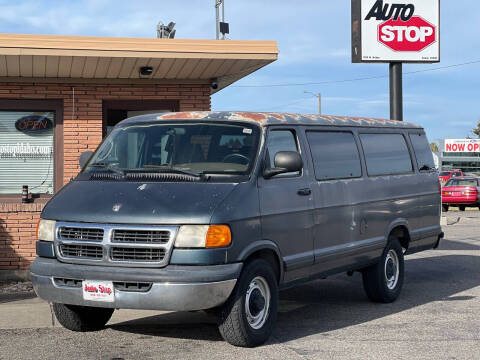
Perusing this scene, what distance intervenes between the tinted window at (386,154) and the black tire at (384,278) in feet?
2.89

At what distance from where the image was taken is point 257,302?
279 inches

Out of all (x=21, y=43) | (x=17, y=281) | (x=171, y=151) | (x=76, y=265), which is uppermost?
(x=21, y=43)

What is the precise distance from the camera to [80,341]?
742 cm

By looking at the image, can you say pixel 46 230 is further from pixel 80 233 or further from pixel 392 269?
pixel 392 269

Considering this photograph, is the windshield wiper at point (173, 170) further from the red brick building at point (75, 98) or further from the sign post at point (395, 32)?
the sign post at point (395, 32)

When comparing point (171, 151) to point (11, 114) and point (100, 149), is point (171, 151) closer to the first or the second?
point (100, 149)

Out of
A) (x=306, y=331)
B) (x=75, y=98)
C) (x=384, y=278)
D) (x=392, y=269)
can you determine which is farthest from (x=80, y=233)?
(x=75, y=98)

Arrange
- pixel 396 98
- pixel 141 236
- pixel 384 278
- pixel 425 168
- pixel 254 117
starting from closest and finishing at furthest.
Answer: pixel 141 236 < pixel 254 117 < pixel 384 278 < pixel 425 168 < pixel 396 98

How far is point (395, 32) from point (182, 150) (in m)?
16.1

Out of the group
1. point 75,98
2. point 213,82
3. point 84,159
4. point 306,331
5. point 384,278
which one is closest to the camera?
point 306,331

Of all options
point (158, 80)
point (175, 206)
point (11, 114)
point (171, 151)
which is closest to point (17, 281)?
point (11, 114)

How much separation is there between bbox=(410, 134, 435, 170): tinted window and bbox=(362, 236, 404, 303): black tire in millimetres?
1334

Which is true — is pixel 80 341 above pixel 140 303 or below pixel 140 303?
below

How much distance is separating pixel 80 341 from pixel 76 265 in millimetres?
968
